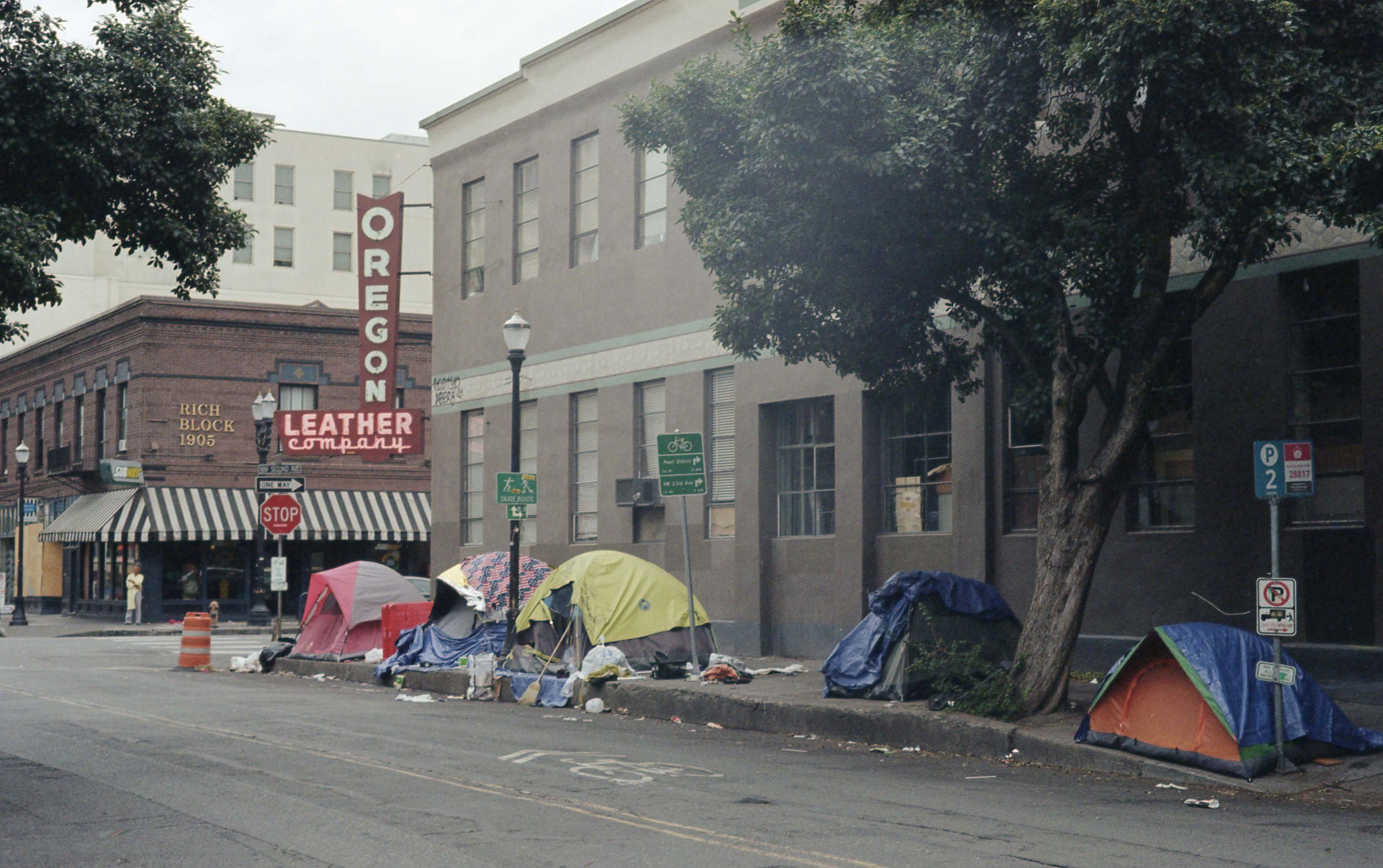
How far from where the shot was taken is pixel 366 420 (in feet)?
94.8

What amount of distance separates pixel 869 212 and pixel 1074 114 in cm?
217

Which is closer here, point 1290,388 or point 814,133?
point 814,133

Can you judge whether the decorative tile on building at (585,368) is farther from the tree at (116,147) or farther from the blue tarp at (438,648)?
the tree at (116,147)

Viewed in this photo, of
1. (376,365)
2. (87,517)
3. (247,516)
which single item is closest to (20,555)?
(87,517)

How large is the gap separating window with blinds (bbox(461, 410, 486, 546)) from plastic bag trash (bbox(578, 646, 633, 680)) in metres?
10.3

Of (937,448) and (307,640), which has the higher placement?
(937,448)

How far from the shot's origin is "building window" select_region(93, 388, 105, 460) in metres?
45.4

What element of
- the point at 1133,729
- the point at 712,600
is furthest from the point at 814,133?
the point at 712,600

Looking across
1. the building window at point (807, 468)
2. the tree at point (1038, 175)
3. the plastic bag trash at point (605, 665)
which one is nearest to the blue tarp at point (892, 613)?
the tree at point (1038, 175)

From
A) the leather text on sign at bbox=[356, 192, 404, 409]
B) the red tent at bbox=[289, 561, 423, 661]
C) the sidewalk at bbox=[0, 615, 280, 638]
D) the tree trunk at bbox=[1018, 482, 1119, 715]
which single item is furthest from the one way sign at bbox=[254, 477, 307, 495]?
the tree trunk at bbox=[1018, 482, 1119, 715]

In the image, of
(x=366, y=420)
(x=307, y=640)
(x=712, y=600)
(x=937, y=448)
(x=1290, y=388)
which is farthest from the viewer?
(x=366, y=420)

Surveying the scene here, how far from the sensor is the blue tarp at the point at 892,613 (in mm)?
16109

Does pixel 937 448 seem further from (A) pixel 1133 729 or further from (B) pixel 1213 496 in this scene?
(A) pixel 1133 729

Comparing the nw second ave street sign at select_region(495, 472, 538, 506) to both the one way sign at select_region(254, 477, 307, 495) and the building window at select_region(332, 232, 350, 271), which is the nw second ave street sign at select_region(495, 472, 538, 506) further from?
the building window at select_region(332, 232, 350, 271)
